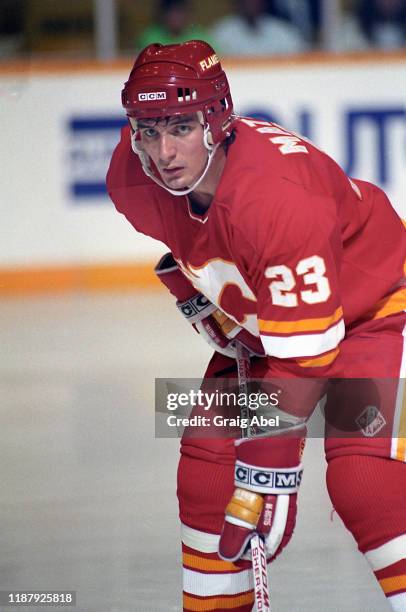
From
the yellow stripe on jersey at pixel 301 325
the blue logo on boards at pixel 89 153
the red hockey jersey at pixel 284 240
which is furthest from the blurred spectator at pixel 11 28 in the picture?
the yellow stripe on jersey at pixel 301 325

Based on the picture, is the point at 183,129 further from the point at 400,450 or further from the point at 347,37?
the point at 347,37

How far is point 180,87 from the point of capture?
243 cm

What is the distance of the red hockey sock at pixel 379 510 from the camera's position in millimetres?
2398

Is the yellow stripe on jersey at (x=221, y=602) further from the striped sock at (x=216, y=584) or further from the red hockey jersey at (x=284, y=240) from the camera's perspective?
the red hockey jersey at (x=284, y=240)

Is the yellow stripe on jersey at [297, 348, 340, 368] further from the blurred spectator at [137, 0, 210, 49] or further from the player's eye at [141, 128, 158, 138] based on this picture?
the blurred spectator at [137, 0, 210, 49]

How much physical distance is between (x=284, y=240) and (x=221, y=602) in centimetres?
82

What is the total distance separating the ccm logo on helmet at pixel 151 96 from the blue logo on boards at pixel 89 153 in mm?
5190

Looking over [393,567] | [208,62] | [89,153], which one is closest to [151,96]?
[208,62]

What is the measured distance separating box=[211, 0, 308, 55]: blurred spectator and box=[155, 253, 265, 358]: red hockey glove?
519 cm

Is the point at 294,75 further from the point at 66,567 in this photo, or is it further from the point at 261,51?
the point at 66,567

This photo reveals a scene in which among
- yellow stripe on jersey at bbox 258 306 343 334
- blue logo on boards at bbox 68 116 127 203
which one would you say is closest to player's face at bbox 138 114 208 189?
yellow stripe on jersey at bbox 258 306 343 334

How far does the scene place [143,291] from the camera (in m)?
7.55

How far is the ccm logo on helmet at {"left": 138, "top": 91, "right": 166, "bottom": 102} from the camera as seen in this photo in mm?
2416

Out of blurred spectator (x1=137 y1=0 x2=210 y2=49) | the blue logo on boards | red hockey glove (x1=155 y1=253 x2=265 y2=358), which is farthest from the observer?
blurred spectator (x1=137 y1=0 x2=210 y2=49)
